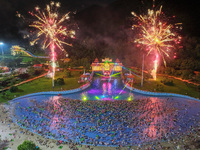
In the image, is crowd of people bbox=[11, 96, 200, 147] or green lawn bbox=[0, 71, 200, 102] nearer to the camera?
crowd of people bbox=[11, 96, 200, 147]

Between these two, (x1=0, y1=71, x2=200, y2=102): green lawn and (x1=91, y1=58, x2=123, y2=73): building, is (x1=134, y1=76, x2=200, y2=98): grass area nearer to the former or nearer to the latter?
(x1=0, y1=71, x2=200, y2=102): green lawn

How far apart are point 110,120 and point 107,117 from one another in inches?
35.1

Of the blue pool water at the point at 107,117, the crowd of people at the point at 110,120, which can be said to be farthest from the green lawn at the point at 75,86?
the crowd of people at the point at 110,120

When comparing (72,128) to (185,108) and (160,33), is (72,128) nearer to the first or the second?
(185,108)

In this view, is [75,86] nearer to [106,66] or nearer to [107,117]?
[107,117]

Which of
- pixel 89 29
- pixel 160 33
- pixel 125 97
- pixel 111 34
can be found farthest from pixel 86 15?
pixel 125 97

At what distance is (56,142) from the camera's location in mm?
18109

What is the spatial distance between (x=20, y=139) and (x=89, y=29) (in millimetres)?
83673

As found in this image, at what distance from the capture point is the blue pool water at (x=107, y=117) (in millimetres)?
19312

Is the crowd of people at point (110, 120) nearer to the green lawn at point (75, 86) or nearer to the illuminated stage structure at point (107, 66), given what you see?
the green lawn at point (75, 86)

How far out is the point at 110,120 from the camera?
2252 centimetres

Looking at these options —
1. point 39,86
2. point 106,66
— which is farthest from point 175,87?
point 39,86

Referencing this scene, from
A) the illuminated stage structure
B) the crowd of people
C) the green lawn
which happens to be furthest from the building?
the crowd of people

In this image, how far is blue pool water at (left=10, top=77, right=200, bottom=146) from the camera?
63.4 ft
